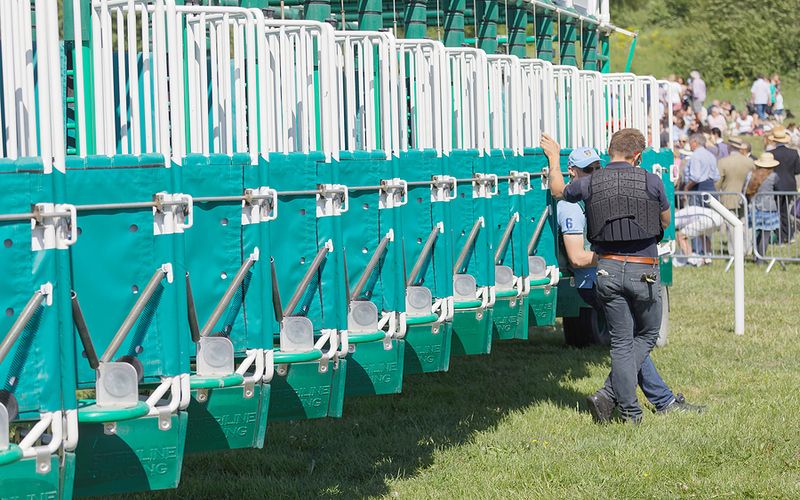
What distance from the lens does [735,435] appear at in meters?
8.73

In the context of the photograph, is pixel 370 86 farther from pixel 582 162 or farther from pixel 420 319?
pixel 582 162

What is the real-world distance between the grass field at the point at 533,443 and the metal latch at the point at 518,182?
58.7 inches

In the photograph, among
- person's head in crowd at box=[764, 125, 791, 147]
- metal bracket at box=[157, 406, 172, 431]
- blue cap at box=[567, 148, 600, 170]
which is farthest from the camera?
person's head in crowd at box=[764, 125, 791, 147]

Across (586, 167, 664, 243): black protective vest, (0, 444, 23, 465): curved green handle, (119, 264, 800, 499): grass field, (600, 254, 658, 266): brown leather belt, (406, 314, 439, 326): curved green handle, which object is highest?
(586, 167, 664, 243): black protective vest

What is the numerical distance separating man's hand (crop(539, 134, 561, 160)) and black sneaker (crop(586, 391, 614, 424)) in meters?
1.62

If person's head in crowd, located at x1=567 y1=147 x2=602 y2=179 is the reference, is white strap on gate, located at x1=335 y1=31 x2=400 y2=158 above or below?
above

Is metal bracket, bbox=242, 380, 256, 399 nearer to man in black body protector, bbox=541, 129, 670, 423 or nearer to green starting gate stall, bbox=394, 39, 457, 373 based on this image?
green starting gate stall, bbox=394, 39, 457, 373

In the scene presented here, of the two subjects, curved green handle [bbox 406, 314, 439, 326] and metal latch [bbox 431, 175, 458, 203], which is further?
metal latch [bbox 431, 175, 458, 203]

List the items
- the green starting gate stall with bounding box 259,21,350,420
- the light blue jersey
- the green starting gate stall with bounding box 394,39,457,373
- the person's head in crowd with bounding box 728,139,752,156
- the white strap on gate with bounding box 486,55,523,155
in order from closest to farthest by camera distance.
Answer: the green starting gate stall with bounding box 259,21,350,420 < the green starting gate stall with bounding box 394,39,457,373 < the white strap on gate with bounding box 486,55,523,155 < the light blue jersey < the person's head in crowd with bounding box 728,139,752,156

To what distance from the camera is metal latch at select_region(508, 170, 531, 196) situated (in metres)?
9.14

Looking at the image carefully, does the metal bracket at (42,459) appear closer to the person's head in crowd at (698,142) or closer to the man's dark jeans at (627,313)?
the man's dark jeans at (627,313)

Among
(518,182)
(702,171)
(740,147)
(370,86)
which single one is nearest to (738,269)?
(518,182)

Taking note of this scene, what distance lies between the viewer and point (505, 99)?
9484 mm

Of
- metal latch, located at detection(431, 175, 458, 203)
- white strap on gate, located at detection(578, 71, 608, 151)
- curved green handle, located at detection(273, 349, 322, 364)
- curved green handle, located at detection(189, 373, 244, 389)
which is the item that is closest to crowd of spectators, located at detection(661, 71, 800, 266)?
white strap on gate, located at detection(578, 71, 608, 151)
